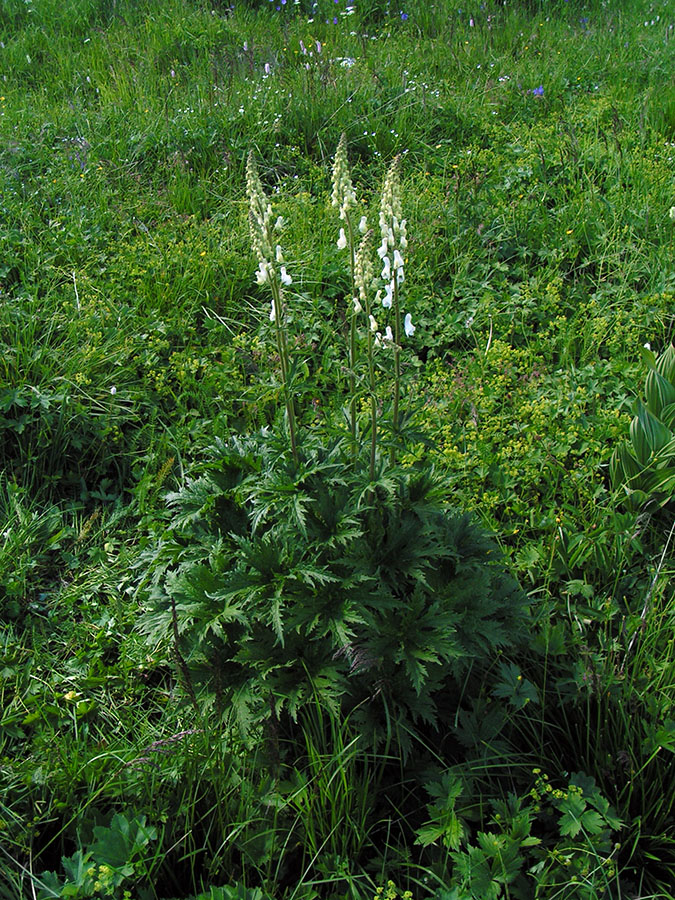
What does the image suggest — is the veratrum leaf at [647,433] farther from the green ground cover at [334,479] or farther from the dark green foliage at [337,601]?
the dark green foliage at [337,601]

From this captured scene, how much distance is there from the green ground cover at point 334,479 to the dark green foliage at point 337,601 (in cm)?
1

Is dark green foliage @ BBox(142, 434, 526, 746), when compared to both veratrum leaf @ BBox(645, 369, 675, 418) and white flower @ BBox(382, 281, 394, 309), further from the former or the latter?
veratrum leaf @ BBox(645, 369, 675, 418)

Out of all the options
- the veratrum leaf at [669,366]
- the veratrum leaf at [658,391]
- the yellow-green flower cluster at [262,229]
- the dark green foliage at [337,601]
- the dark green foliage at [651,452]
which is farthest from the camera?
the veratrum leaf at [669,366]

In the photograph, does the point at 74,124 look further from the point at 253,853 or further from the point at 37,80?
the point at 253,853

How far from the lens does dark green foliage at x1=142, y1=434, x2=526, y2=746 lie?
193 cm

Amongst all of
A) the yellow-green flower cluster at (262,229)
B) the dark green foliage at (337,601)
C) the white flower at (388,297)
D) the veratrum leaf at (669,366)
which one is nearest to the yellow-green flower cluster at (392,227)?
the white flower at (388,297)

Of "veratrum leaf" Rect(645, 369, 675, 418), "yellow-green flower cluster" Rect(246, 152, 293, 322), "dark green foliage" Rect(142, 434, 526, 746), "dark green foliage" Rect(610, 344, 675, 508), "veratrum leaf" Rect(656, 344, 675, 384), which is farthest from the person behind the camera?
"veratrum leaf" Rect(656, 344, 675, 384)

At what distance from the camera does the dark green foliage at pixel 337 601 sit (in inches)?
75.8

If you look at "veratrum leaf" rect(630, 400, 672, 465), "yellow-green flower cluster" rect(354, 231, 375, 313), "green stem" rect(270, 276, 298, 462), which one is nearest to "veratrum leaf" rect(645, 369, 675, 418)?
"veratrum leaf" rect(630, 400, 672, 465)

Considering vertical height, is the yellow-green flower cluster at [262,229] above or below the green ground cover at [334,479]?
above

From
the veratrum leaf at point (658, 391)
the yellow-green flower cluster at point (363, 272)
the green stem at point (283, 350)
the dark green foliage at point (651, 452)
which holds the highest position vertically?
the yellow-green flower cluster at point (363, 272)

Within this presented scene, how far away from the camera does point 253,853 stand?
1896 millimetres

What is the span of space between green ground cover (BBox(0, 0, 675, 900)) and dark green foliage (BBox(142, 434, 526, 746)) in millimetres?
12

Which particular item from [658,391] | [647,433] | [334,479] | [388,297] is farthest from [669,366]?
[334,479]
